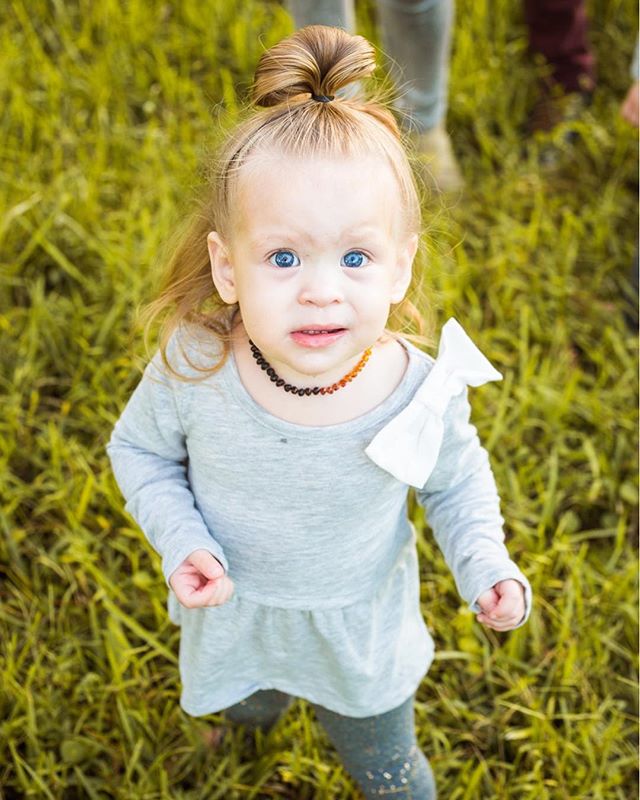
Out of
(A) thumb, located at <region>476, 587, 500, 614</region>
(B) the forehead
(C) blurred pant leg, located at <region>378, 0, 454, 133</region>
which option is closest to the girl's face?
(B) the forehead

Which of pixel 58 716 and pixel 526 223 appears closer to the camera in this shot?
pixel 58 716

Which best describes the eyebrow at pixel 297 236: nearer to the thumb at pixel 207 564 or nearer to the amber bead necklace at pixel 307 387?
the amber bead necklace at pixel 307 387

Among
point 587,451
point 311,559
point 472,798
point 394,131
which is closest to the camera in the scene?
point 394,131

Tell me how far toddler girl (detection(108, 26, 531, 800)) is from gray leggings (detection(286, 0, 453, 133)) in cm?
135

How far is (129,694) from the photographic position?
2.00m

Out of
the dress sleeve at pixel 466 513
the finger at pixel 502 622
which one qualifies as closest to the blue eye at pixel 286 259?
the dress sleeve at pixel 466 513

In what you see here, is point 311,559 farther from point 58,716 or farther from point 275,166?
point 58,716

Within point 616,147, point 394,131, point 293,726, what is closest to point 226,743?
point 293,726

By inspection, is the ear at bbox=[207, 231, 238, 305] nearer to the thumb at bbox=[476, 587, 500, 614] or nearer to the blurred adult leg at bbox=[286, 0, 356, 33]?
the thumb at bbox=[476, 587, 500, 614]

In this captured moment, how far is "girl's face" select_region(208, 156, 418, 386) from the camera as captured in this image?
1.25 meters

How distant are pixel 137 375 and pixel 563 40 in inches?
68.3

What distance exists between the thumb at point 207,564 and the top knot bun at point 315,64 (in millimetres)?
605

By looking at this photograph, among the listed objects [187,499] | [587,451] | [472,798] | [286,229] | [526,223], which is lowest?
[472,798]

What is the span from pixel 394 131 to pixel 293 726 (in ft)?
3.60
